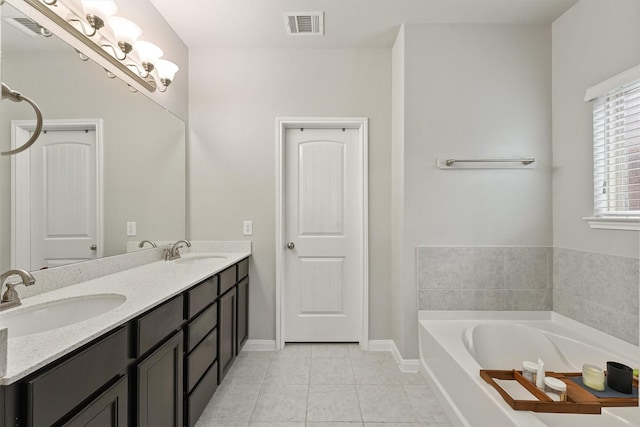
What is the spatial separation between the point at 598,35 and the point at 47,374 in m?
3.11

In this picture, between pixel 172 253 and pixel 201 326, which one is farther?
pixel 172 253

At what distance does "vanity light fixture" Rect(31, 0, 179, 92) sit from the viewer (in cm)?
147

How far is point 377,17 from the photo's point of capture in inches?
90.3

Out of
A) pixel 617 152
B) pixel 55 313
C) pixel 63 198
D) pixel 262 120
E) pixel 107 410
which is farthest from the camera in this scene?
pixel 262 120

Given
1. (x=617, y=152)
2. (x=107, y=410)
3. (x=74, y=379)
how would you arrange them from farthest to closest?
(x=617, y=152) → (x=107, y=410) → (x=74, y=379)

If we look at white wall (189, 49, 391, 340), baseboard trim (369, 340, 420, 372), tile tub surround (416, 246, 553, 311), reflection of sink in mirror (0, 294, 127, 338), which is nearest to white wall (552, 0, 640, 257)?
tile tub surround (416, 246, 553, 311)

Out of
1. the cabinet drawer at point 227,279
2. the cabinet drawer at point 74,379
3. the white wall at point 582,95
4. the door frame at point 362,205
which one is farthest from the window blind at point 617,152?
the cabinet drawer at point 74,379

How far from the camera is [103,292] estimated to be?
4.50 ft

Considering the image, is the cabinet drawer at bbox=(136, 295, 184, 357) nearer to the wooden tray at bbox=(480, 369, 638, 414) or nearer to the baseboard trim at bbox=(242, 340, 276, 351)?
the baseboard trim at bbox=(242, 340, 276, 351)

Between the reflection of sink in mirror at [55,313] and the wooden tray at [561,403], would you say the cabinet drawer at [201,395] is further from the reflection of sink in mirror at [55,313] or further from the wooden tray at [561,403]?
the wooden tray at [561,403]

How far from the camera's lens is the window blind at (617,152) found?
1.80 meters

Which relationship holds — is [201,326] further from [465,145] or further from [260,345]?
[465,145]

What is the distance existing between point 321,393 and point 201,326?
939 mm

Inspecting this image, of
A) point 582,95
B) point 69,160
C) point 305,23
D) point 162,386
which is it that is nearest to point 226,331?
point 162,386
